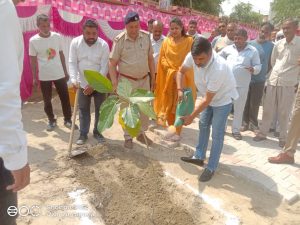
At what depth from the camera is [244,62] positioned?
4.71m

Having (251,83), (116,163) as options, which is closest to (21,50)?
(116,163)

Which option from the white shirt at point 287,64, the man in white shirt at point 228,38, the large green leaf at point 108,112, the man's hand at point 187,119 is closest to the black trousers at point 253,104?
the white shirt at point 287,64

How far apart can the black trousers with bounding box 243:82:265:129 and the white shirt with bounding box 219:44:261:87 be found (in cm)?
37

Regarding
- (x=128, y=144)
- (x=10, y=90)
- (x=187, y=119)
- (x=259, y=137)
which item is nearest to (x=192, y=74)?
(x=187, y=119)

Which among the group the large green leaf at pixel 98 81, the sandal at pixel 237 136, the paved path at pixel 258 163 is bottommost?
the paved path at pixel 258 163

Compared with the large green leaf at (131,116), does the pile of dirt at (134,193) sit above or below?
below

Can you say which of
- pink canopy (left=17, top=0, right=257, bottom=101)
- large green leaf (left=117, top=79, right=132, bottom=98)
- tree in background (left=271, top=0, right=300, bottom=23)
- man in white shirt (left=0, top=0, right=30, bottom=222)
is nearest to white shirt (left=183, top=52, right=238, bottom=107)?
large green leaf (left=117, top=79, right=132, bottom=98)

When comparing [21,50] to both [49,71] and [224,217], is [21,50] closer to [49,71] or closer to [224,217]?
[224,217]

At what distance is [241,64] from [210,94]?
1.80 metres

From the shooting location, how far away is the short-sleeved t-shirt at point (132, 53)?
4023 mm

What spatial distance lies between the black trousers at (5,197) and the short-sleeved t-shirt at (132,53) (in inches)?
108

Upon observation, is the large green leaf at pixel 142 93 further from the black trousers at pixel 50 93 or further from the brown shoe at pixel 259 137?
the brown shoe at pixel 259 137

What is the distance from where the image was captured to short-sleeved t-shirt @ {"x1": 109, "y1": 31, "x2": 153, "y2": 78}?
13.2ft

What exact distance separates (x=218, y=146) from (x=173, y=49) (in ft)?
5.59
